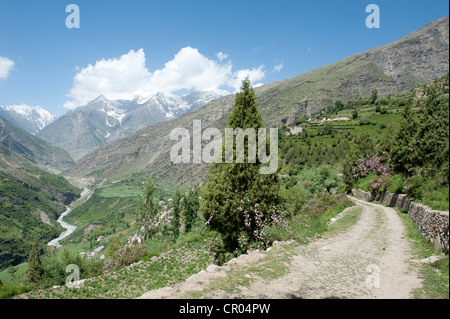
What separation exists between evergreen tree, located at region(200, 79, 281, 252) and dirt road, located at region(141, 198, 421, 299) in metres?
2.45

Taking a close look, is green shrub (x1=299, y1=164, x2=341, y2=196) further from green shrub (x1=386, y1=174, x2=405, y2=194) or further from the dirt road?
the dirt road

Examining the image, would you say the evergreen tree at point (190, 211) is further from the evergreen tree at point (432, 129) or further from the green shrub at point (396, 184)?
the evergreen tree at point (432, 129)

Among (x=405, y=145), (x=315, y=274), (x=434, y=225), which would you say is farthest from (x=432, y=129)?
(x=315, y=274)

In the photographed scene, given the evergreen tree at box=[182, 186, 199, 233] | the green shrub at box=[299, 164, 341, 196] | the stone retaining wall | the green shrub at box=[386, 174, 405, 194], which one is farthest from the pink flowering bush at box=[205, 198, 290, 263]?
the evergreen tree at box=[182, 186, 199, 233]

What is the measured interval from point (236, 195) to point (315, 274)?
5153 millimetres

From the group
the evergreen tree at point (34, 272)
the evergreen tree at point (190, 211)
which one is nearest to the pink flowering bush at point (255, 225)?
the evergreen tree at point (190, 211)

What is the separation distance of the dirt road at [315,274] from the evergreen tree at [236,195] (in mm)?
2450

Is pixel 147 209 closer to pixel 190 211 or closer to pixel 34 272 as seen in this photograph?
pixel 190 211

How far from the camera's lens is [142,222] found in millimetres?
44969

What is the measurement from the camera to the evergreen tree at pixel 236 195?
11188mm

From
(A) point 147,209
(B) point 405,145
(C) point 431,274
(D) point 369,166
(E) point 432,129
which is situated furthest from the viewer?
(A) point 147,209

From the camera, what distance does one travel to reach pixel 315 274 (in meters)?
6.77

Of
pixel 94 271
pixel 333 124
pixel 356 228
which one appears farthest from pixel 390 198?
pixel 333 124
